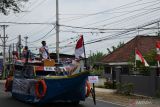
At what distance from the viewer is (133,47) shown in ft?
159

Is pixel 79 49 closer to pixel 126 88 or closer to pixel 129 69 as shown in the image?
pixel 126 88

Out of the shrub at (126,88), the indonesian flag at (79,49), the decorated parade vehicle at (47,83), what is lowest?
the shrub at (126,88)

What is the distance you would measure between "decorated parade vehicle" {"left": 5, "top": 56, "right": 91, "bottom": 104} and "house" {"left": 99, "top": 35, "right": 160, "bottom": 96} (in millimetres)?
8348

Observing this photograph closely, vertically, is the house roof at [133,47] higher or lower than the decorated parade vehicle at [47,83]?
higher

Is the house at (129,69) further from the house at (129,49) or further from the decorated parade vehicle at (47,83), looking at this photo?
the decorated parade vehicle at (47,83)

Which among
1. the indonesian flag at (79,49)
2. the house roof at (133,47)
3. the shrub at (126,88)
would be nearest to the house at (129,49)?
the house roof at (133,47)

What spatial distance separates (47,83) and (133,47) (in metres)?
31.9

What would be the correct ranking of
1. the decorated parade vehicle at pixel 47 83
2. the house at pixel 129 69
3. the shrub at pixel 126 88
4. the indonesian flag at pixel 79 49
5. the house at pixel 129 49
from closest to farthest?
1. the decorated parade vehicle at pixel 47 83
2. the indonesian flag at pixel 79 49
3. the house at pixel 129 69
4. the shrub at pixel 126 88
5. the house at pixel 129 49

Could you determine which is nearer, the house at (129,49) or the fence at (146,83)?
the fence at (146,83)

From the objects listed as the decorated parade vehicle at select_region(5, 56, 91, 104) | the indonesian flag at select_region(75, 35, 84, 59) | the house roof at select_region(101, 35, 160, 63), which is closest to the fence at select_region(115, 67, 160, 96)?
the decorated parade vehicle at select_region(5, 56, 91, 104)

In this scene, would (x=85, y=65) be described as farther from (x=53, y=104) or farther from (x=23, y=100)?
(x=23, y=100)

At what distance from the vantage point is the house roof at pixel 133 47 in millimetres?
47037

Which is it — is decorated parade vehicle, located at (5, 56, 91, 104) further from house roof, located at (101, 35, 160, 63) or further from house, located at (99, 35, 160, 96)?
house roof, located at (101, 35, 160, 63)

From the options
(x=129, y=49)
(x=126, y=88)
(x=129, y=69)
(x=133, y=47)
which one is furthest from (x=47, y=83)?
(x=129, y=49)
